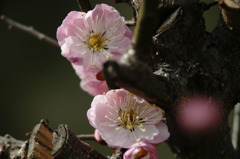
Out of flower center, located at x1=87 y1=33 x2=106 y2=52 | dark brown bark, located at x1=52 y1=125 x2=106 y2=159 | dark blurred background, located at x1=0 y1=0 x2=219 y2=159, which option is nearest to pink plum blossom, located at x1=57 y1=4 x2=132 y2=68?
flower center, located at x1=87 y1=33 x2=106 y2=52

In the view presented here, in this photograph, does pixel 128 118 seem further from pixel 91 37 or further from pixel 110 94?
pixel 91 37

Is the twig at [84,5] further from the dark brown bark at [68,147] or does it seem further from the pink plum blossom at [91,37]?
the dark brown bark at [68,147]

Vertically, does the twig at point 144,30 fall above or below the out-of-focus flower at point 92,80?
above

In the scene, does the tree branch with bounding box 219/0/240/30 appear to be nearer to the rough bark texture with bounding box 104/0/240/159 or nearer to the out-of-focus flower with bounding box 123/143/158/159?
the rough bark texture with bounding box 104/0/240/159

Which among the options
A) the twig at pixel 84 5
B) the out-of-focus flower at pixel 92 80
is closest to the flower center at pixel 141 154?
the out-of-focus flower at pixel 92 80

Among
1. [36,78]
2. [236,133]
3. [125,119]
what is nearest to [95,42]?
[125,119]
